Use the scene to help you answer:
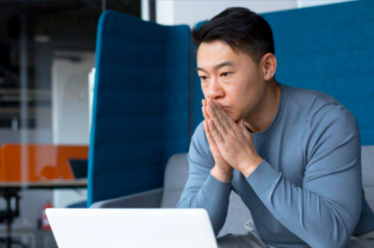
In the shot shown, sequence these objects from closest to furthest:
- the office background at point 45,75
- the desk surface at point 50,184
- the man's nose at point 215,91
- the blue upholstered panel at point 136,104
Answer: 1. the man's nose at point 215,91
2. the blue upholstered panel at point 136,104
3. the desk surface at point 50,184
4. the office background at point 45,75

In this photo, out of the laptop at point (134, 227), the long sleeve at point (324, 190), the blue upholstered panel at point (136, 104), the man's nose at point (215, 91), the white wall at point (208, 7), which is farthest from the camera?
the white wall at point (208, 7)

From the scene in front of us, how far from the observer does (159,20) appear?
7.65 ft

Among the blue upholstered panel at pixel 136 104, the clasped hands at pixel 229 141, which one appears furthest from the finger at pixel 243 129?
the blue upholstered panel at pixel 136 104

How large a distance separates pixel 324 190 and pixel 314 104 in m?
0.25

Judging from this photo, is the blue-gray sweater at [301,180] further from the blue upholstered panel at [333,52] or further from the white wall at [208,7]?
the white wall at [208,7]

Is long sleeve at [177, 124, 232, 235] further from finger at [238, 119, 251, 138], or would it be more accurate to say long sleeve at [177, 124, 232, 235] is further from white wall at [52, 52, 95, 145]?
white wall at [52, 52, 95, 145]

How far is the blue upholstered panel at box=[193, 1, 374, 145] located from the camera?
175 centimetres

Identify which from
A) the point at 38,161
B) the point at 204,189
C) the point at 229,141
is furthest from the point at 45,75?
the point at 229,141

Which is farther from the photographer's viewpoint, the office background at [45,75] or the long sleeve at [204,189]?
the office background at [45,75]

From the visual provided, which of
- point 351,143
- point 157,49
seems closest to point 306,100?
point 351,143

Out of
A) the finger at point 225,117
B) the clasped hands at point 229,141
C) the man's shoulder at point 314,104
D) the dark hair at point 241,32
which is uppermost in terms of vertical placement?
the dark hair at point 241,32

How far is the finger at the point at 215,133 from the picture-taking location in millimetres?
1058

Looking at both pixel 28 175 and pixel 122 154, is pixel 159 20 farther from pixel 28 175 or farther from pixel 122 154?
pixel 28 175

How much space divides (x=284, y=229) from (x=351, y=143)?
307mm
